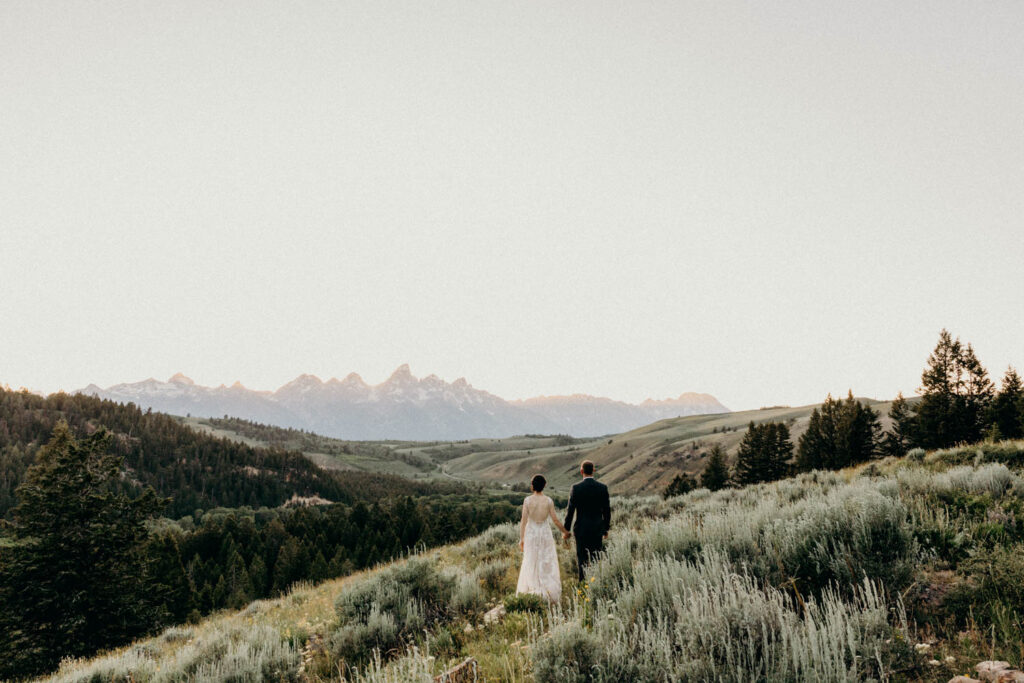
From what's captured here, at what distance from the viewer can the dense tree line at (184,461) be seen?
9100 centimetres

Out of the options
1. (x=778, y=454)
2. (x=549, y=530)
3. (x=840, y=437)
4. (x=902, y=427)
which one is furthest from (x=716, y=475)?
(x=549, y=530)

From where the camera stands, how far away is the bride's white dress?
7.96m

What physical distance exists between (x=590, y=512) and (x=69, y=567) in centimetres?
2840

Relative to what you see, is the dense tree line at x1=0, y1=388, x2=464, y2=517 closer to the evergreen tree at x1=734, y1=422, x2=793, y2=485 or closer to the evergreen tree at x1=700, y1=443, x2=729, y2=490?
the evergreen tree at x1=700, y1=443, x2=729, y2=490

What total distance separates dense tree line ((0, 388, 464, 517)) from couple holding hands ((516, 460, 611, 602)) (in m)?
90.5

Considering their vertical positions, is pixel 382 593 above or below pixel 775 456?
above

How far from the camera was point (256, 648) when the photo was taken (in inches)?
277

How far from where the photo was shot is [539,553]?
8.27m

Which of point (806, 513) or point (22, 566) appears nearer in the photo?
point (806, 513)

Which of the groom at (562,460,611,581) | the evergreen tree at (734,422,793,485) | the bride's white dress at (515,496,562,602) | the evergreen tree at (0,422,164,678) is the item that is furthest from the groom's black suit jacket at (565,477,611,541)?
the evergreen tree at (734,422,793,485)

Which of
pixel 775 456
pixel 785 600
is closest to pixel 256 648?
pixel 785 600

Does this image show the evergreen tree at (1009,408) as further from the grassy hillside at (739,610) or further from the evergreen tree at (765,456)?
the grassy hillside at (739,610)

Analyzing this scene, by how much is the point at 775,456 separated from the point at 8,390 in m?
159

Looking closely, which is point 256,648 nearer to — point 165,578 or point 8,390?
point 165,578
